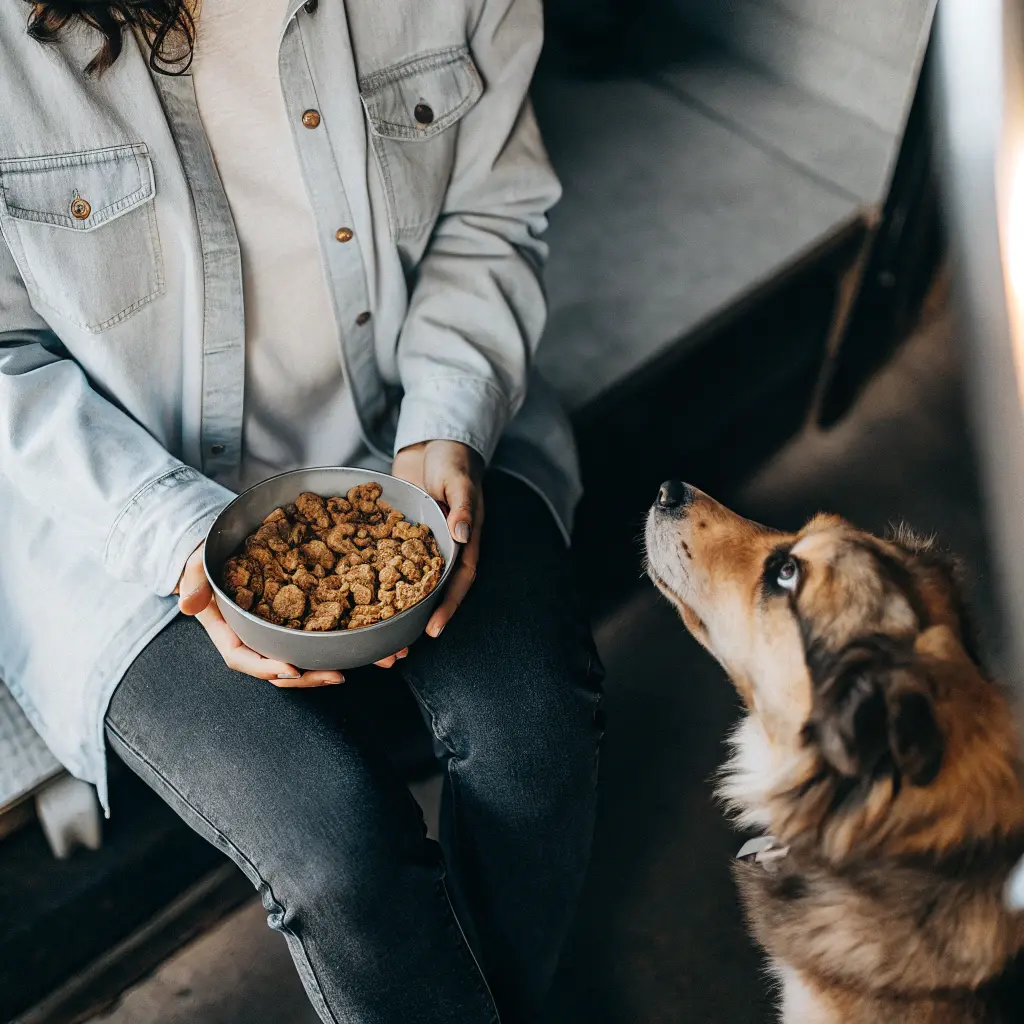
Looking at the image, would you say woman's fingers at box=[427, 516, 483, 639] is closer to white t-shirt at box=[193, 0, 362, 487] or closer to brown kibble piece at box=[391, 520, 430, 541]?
brown kibble piece at box=[391, 520, 430, 541]

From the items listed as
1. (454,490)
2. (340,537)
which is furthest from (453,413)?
(340,537)

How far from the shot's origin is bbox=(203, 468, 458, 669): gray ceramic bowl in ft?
2.22

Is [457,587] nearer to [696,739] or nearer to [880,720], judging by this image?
[696,739]

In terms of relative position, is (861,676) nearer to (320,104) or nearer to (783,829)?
(783,829)

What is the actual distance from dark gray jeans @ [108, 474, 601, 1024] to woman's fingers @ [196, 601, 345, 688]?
40 mm

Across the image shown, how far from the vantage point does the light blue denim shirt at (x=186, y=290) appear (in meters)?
0.77

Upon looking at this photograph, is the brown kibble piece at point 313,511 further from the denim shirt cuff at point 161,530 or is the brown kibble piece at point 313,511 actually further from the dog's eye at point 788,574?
the dog's eye at point 788,574

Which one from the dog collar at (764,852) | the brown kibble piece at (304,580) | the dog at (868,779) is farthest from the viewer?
the brown kibble piece at (304,580)

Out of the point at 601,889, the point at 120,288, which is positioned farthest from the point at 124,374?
the point at 601,889

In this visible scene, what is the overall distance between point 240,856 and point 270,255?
0.48 meters

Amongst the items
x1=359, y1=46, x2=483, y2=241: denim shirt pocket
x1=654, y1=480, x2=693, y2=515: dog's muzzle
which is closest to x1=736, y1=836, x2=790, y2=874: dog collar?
x1=654, y1=480, x2=693, y2=515: dog's muzzle

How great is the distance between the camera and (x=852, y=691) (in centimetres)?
56

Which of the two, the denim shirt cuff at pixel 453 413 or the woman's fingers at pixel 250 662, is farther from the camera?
the denim shirt cuff at pixel 453 413

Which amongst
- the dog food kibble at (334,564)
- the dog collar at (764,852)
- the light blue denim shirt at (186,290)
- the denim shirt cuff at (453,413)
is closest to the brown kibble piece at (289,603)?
the dog food kibble at (334,564)
